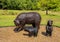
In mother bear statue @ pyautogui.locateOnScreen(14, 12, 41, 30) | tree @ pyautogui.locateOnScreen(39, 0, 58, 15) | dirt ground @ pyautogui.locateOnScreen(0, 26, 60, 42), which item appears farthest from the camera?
tree @ pyautogui.locateOnScreen(39, 0, 58, 15)

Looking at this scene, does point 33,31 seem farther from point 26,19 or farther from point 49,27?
point 49,27

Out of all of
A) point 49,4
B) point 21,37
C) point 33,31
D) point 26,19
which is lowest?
point 49,4

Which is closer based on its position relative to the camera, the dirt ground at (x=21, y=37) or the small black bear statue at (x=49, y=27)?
the dirt ground at (x=21, y=37)

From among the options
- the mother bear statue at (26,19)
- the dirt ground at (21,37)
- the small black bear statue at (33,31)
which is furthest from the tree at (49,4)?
the small black bear statue at (33,31)

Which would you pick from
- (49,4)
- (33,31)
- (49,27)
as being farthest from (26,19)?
(49,4)

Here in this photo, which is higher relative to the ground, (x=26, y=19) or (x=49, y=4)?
(x=26, y=19)

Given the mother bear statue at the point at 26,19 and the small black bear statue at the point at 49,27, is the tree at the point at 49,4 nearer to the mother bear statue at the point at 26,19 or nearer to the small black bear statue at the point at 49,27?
the small black bear statue at the point at 49,27

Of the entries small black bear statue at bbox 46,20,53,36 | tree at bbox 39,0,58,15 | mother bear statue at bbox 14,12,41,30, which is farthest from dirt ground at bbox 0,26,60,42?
tree at bbox 39,0,58,15

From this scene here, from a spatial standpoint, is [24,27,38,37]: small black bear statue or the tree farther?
the tree

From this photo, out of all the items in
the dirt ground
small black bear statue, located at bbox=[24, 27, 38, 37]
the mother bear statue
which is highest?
the mother bear statue

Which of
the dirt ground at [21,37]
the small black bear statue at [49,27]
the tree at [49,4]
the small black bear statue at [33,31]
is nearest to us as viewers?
the dirt ground at [21,37]

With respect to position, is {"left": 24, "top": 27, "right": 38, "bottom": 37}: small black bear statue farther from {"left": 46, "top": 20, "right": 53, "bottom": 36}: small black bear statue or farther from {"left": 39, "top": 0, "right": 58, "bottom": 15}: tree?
A: {"left": 39, "top": 0, "right": 58, "bottom": 15}: tree

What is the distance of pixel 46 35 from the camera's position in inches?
535

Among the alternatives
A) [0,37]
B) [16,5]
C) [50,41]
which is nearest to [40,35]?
[50,41]
